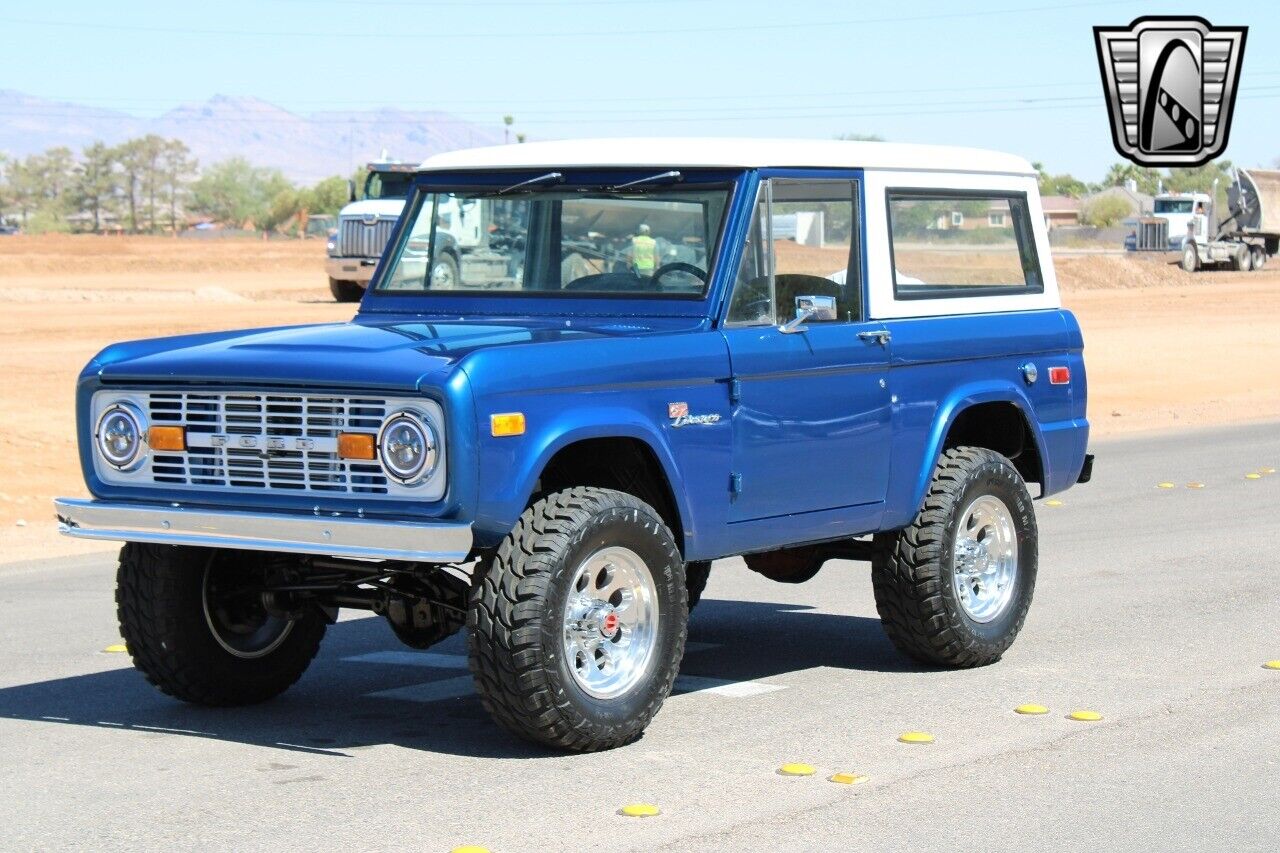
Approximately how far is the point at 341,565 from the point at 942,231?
3.06m

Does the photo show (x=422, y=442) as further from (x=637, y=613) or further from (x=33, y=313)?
(x=33, y=313)

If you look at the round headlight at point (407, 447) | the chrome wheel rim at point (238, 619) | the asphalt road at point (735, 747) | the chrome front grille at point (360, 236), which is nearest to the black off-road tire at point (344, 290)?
the chrome front grille at point (360, 236)

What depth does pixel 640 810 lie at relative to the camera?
18.9ft

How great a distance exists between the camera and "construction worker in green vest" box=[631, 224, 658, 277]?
746cm

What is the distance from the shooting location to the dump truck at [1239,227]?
5922 cm

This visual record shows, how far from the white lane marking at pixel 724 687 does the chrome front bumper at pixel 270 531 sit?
180cm

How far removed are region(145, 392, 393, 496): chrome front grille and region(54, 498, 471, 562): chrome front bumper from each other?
0.40 feet

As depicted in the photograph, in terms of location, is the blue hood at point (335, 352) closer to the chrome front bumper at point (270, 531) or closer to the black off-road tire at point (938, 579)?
the chrome front bumper at point (270, 531)

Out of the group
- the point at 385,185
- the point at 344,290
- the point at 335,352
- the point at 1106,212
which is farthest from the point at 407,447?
the point at 1106,212

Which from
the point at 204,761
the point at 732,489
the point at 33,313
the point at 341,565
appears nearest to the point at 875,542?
the point at 732,489

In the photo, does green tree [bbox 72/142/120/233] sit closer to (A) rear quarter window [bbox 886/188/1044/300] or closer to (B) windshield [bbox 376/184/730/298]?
(A) rear quarter window [bbox 886/188/1044/300]

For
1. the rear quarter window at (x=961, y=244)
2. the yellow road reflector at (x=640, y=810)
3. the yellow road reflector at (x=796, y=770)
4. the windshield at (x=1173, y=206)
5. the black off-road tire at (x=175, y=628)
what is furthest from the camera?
the windshield at (x=1173, y=206)

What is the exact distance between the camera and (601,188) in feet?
25.1

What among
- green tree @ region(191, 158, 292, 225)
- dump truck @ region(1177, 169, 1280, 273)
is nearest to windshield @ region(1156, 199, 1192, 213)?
dump truck @ region(1177, 169, 1280, 273)
